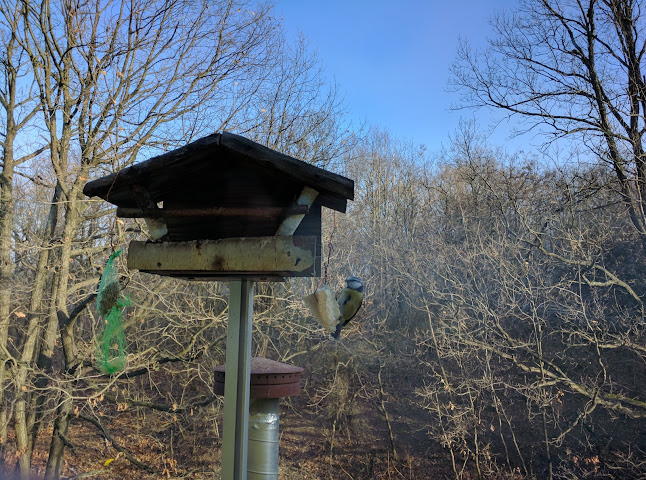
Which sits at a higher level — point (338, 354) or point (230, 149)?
point (230, 149)

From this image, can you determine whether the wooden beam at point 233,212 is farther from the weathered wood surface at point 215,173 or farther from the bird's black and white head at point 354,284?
the bird's black and white head at point 354,284

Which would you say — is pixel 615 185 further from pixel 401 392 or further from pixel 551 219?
pixel 401 392

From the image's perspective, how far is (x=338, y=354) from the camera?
36.0ft

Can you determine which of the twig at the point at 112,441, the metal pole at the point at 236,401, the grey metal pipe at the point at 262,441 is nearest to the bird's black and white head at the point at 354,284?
the metal pole at the point at 236,401

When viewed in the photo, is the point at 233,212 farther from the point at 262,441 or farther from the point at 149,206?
the point at 262,441

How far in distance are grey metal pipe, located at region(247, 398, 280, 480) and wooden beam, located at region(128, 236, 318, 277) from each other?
1.86 meters

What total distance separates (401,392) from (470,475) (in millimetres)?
2795

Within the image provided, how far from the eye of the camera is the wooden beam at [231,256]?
6.21ft

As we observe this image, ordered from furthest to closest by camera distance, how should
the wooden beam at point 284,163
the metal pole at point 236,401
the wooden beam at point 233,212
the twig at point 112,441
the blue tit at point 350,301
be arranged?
1. the twig at point 112,441
2. the blue tit at point 350,301
3. the metal pole at point 236,401
4. the wooden beam at point 233,212
5. the wooden beam at point 284,163

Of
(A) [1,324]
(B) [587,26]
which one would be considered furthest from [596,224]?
(A) [1,324]

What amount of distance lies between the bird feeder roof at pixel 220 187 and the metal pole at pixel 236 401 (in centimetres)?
44

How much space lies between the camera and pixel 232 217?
6.96 feet

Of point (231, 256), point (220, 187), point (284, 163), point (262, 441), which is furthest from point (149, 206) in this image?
point (262, 441)

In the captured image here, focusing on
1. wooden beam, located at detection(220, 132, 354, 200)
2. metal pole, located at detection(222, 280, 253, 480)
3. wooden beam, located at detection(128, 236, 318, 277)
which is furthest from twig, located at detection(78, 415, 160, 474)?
wooden beam, located at detection(220, 132, 354, 200)
